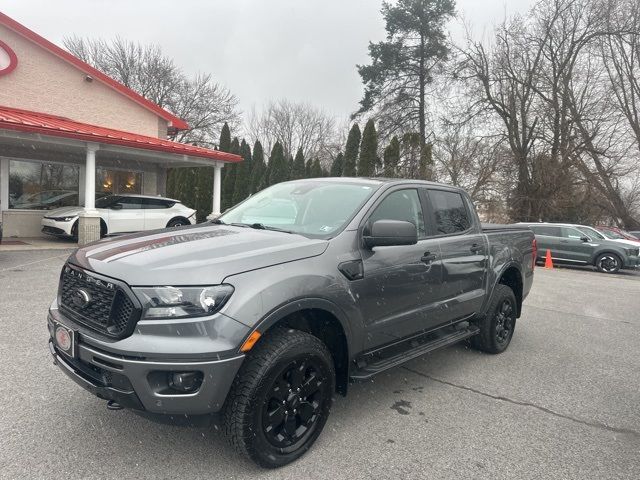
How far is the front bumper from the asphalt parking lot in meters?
0.52

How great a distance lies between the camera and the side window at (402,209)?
11.3 ft

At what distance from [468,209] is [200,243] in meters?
2.99

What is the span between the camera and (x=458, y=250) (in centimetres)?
405

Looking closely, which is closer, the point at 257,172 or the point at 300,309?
the point at 300,309

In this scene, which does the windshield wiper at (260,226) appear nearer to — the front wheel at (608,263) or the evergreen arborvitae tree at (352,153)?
the front wheel at (608,263)

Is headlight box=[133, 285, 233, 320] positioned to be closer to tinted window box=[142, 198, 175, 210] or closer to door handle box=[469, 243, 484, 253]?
door handle box=[469, 243, 484, 253]

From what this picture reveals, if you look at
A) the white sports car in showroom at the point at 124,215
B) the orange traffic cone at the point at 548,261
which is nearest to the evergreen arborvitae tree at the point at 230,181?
the white sports car in showroom at the point at 124,215

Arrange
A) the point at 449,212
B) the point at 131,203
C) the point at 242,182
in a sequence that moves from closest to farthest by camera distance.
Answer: the point at 449,212 < the point at 131,203 < the point at 242,182

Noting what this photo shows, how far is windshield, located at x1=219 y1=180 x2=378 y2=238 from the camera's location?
3.26 m

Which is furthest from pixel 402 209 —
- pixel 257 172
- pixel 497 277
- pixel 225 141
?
pixel 257 172

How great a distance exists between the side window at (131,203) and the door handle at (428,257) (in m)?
11.9

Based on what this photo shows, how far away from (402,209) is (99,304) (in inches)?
93.9

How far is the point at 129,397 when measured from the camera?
2242 mm

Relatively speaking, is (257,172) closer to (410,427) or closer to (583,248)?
(583,248)
